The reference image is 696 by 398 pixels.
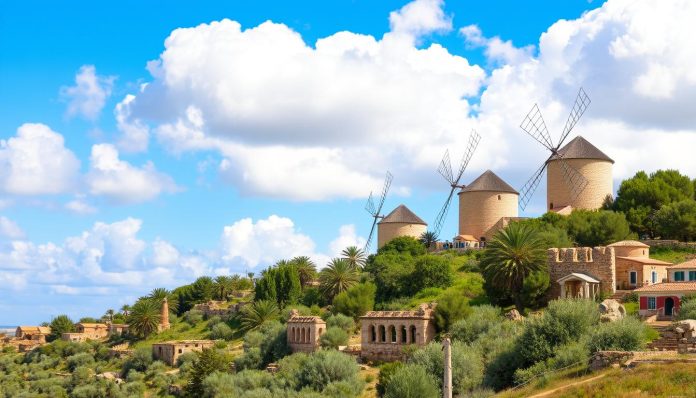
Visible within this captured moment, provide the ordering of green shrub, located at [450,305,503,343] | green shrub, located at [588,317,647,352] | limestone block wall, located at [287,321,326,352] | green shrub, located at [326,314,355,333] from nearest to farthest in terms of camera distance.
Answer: green shrub, located at [588,317,647,352], green shrub, located at [450,305,503,343], limestone block wall, located at [287,321,326,352], green shrub, located at [326,314,355,333]

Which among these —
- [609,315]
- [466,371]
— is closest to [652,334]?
[609,315]

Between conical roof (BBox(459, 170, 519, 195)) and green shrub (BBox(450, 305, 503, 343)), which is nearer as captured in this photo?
green shrub (BBox(450, 305, 503, 343))

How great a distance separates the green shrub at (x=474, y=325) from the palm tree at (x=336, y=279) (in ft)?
60.9

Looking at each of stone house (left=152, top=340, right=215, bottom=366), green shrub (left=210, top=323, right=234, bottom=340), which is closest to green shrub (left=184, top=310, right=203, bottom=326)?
green shrub (left=210, top=323, right=234, bottom=340)

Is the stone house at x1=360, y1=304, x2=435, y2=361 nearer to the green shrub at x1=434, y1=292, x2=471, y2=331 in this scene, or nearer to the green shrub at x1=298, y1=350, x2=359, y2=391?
the green shrub at x1=434, y1=292, x2=471, y2=331

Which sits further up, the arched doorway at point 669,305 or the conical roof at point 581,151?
the conical roof at point 581,151

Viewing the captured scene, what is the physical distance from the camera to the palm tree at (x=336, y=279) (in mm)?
58219

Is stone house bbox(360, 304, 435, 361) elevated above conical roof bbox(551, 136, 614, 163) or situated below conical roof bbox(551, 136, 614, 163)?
below

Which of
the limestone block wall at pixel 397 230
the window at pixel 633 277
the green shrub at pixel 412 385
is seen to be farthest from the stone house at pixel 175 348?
the green shrub at pixel 412 385

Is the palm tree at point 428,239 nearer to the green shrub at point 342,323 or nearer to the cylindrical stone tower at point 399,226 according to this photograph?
the cylindrical stone tower at point 399,226

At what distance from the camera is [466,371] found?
3234cm

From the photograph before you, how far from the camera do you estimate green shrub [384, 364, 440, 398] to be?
98.6 ft

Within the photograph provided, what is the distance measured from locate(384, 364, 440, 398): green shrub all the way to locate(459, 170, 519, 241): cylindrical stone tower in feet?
115

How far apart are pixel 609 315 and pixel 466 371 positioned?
7051 millimetres
